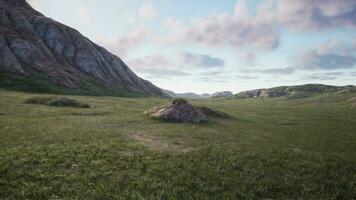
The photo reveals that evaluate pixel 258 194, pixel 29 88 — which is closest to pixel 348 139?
pixel 258 194

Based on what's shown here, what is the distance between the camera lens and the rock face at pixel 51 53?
4769 inches

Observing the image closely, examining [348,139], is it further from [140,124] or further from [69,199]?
[69,199]

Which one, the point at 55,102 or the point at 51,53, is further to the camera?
the point at 51,53

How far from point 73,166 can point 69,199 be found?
17.0 feet

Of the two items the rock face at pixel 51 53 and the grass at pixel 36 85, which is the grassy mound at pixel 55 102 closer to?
the grass at pixel 36 85

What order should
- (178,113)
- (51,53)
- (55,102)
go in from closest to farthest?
1. (178,113)
2. (55,102)
3. (51,53)

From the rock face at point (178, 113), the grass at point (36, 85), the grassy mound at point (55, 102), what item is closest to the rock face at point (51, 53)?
the grass at point (36, 85)

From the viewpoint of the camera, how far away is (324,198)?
61.6 feet

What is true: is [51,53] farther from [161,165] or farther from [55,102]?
[161,165]

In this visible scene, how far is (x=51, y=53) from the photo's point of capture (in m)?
144

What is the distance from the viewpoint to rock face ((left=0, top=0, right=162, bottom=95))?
12112 centimetres

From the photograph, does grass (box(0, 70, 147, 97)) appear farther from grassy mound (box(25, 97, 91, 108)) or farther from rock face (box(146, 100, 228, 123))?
rock face (box(146, 100, 228, 123))

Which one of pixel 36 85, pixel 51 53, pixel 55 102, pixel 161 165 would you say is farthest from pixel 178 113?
pixel 51 53

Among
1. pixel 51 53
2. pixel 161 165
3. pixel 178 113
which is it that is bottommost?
pixel 161 165
